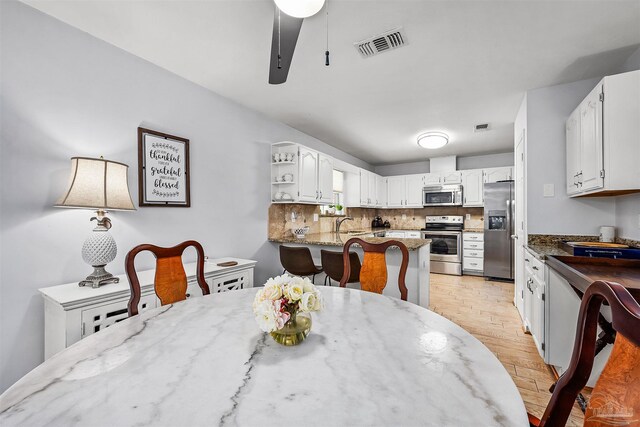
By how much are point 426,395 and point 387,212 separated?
6.38 metres

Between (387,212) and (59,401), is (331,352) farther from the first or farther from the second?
(387,212)

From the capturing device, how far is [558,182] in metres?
2.66

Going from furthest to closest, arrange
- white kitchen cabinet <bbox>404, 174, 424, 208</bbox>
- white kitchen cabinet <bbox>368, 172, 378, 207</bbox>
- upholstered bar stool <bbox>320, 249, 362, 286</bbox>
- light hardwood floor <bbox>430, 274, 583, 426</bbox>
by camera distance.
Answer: white kitchen cabinet <bbox>404, 174, 424, 208</bbox>, white kitchen cabinet <bbox>368, 172, 378, 207</bbox>, upholstered bar stool <bbox>320, 249, 362, 286</bbox>, light hardwood floor <bbox>430, 274, 583, 426</bbox>

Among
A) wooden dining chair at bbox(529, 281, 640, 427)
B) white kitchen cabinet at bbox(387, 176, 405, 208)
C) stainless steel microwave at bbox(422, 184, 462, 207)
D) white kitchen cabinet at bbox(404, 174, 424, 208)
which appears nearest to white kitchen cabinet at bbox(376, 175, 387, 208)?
white kitchen cabinet at bbox(387, 176, 405, 208)

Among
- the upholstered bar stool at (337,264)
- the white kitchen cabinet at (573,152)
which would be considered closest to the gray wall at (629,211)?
the white kitchen cabinet at (573,152)

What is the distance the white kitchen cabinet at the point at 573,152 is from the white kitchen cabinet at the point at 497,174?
2.87 metres

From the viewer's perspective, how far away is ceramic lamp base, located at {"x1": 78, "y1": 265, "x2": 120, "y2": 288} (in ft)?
5.67

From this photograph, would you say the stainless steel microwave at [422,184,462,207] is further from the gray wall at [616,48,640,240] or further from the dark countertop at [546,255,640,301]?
the dark countertop at [546,255,640,301]

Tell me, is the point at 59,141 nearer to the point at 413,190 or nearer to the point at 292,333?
the point at 292,333

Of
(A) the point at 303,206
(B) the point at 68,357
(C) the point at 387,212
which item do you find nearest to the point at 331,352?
(B) the point at 68,357

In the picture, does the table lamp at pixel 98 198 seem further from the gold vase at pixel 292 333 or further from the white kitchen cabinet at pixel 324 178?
the white kitchen cabinet at pixel 324 178

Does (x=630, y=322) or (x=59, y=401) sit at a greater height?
(x=630, y=322)

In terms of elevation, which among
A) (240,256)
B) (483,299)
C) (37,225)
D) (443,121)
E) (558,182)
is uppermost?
(443,121)

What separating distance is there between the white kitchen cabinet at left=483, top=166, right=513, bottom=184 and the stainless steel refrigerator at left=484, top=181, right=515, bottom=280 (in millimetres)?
419
